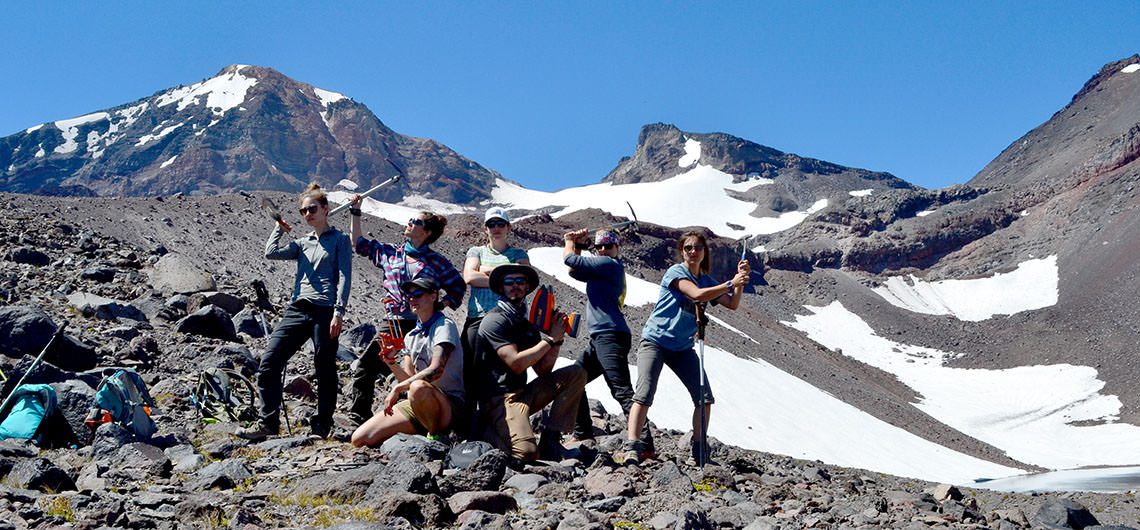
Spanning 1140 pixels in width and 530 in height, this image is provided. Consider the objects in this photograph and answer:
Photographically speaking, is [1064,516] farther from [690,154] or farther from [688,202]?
[690,154]

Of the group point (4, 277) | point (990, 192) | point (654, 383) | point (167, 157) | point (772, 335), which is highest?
point (167, 157)

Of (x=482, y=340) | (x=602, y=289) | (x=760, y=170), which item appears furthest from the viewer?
(x=760, y=170)

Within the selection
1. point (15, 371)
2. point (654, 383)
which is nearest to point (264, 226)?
point (15, 371)

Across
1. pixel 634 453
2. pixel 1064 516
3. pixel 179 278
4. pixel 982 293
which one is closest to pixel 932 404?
pixel 982 293

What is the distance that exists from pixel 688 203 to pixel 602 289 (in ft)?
475

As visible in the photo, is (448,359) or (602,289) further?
(602,289)

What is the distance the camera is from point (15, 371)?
269 inches

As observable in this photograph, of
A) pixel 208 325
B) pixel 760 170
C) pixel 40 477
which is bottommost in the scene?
pixel 40 477

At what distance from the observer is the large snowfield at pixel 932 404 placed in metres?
24.2

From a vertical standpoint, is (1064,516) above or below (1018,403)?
below

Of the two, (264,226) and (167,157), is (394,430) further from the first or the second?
(167,157)

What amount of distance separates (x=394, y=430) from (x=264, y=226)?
2876 centimetres

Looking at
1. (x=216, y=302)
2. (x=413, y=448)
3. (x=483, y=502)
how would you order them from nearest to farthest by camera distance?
(x=483, y=502), (x=413, y=448), (x=216, y=302)

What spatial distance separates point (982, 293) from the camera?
7931cm
